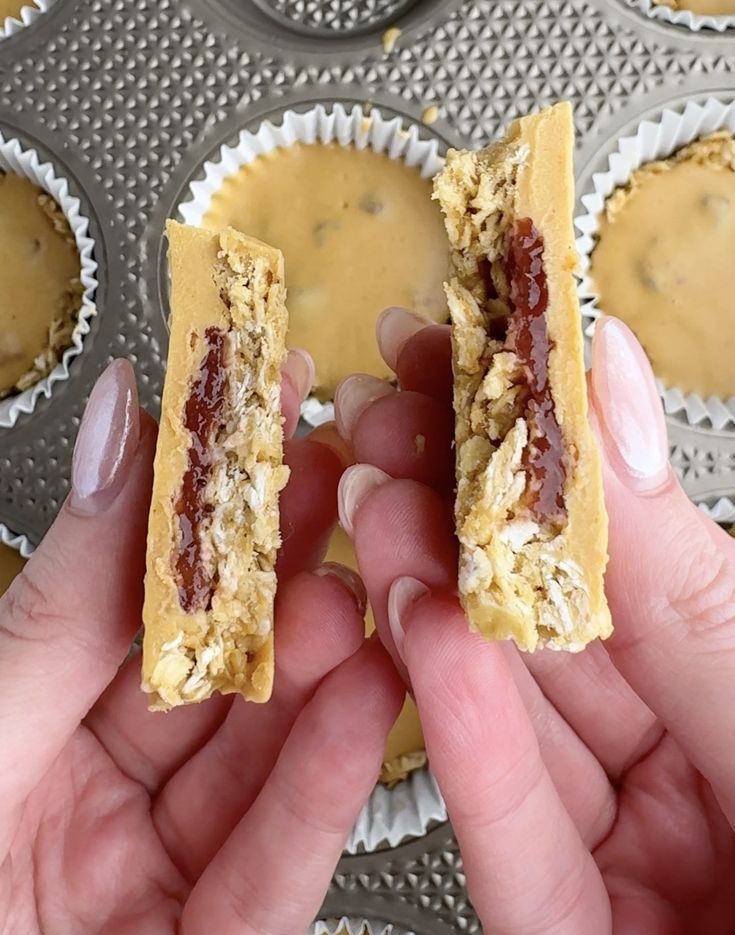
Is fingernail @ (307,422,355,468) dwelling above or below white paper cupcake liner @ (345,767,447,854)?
above

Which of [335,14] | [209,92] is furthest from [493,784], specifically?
[335,14]

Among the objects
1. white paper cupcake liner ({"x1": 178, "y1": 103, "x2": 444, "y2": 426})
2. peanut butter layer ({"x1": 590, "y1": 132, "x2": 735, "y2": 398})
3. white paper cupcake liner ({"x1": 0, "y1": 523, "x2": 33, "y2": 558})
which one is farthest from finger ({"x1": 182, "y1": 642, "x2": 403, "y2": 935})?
peanut butter layer ({"x1": 590, "y1": 132, "x2": 735, "y2": 398})

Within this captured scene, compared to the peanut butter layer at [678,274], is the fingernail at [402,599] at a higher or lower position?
lower

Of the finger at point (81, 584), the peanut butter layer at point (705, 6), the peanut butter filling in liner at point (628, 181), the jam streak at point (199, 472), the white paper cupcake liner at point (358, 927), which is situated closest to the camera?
the jam streak at point (199, 472)

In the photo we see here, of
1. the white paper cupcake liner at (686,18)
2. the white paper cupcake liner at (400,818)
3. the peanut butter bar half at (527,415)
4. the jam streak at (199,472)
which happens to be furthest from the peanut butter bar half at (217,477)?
the white paper cupcake liner at (686,18)

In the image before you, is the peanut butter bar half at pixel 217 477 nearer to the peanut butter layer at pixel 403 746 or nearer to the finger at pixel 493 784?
Answer: the finger at pixel 493 784

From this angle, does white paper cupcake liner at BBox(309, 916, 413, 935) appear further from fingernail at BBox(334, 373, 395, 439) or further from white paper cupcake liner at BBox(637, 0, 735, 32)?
white paper cupcake liner at BBox(637, 0, 735, 32)

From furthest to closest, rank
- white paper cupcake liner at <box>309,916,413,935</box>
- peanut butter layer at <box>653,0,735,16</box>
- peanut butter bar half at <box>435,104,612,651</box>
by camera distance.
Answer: peanut butter layer at <box>653,0,735,16</box>
white paper cupcake liner at <box>309,916,413,935</box>
peanut butter bar half at <box>435,104,612,651</box>
